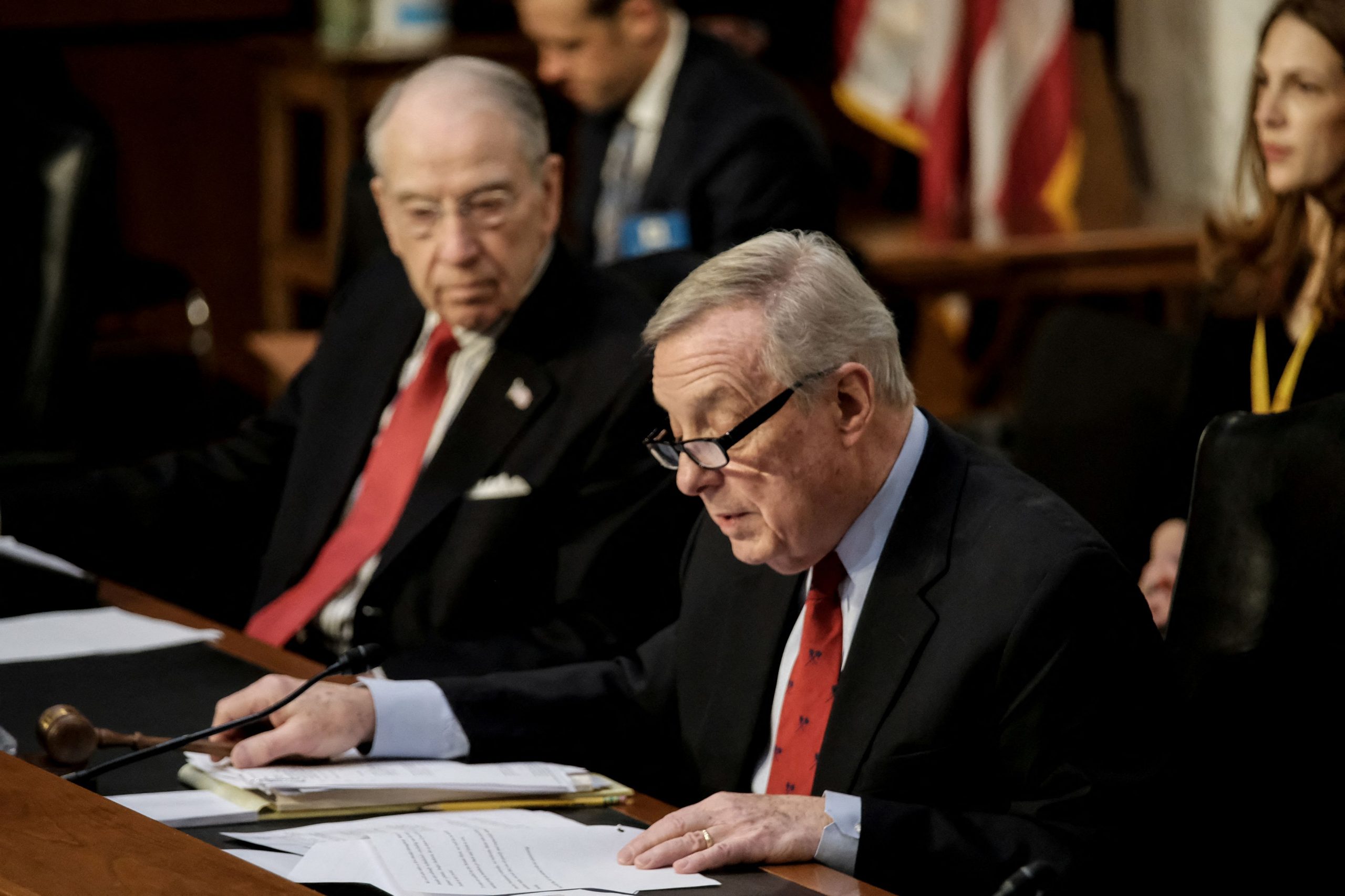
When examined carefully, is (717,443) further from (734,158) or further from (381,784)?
(734,158)

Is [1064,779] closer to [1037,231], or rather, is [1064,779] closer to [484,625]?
[484,625]

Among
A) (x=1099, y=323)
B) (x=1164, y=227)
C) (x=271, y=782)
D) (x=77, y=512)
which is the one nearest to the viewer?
(x=271, y=782)

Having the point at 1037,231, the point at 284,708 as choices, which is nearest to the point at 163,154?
the point at 1037,231

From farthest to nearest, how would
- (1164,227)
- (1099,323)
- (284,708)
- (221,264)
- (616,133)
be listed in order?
(221,264)
(1164,227)
(616,133)
(1099,323)
(284,708)

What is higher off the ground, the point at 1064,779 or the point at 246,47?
the point at 246,47

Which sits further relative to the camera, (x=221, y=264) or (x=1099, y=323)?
(x=221, y=264)

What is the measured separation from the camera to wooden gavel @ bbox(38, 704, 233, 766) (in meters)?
1.86

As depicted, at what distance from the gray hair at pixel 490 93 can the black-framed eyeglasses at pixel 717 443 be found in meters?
0.91

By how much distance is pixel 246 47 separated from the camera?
19.2 feet

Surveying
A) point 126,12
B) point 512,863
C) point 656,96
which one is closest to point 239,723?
point 512,863

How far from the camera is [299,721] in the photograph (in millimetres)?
1914

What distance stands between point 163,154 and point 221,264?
1.38ft

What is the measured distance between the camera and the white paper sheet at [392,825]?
5.54 feet

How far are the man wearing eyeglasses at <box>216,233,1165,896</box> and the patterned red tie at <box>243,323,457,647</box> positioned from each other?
682 mm
